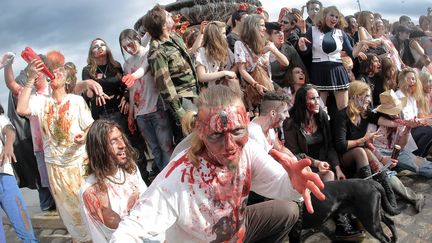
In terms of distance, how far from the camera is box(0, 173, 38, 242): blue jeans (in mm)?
3752

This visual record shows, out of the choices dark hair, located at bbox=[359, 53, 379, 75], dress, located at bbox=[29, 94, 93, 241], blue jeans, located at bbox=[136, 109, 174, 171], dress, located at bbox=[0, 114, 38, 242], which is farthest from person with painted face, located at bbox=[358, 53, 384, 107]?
dress, located at bbox=[0, 114, 38, 242]

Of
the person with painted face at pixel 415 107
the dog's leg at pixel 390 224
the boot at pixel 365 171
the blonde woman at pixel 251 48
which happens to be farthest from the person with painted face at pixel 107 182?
the person with painted face at pixel 415 107

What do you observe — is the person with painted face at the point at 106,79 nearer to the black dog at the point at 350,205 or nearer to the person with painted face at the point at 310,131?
the person with painted face at the point at 310,131

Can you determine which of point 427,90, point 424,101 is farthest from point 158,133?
point 427,90

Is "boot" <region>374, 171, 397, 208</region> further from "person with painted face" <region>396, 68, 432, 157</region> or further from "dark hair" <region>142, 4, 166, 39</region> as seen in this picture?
"dark hair" <region>142, 4, 166, 39</region>

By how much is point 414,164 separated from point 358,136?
33.2 inches

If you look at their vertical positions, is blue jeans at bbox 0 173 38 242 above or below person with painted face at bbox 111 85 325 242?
below

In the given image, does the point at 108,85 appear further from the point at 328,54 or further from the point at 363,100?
the point at 363,100

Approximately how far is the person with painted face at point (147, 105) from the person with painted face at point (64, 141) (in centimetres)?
73

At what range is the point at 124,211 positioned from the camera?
8.49 ft

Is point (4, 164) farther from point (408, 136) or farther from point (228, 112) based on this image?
point (408, 136)

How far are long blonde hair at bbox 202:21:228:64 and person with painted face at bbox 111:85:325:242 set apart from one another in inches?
87.0

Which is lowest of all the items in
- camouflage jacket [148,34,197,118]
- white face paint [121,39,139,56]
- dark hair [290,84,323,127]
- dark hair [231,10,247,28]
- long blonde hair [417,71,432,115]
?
long blonde hair [417,71,432,115]

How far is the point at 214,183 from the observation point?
6.93 feet
